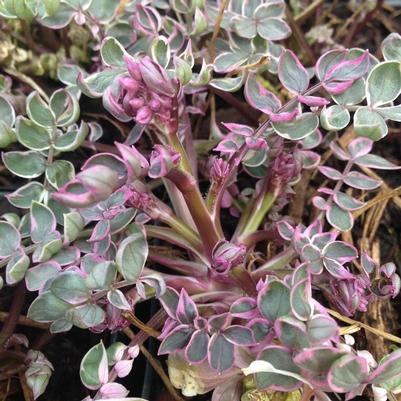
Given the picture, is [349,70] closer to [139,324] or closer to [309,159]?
[309,159]

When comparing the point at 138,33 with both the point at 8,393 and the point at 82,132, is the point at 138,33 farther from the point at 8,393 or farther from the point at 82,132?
the point at 8,393

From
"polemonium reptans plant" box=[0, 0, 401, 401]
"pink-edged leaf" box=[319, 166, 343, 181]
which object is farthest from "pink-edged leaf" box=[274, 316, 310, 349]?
"pink-edged leaf" box=[319, 166, 343, 181]

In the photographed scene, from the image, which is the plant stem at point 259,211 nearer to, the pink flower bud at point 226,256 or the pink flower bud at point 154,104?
the pink flower bud at point 226,256

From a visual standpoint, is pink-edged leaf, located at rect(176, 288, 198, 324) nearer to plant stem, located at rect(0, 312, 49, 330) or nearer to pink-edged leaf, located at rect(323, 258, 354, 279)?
pink-edged leaf, located at rect(323, 258, 354, 279)

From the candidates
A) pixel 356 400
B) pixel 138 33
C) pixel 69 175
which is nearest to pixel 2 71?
pixel 138 33

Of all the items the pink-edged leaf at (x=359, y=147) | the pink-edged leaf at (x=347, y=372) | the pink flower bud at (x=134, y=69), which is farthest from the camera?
the pink-edged leaf at (x=359, y=147)

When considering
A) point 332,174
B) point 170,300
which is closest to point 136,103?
point 170,300

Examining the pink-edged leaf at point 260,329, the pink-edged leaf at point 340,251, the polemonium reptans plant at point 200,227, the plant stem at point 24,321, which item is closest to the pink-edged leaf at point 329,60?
the polemonium reptans plant at point 200,227
